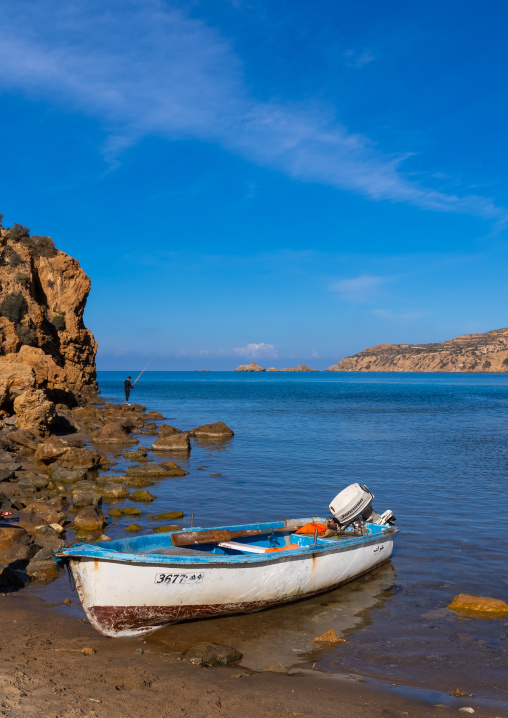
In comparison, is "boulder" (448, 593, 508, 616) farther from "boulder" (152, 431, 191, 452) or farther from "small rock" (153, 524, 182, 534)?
"boulder" (152, 431, 191, 452)

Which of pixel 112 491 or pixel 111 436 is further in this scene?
pixel 111 436

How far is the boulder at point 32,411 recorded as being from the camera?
22.9m

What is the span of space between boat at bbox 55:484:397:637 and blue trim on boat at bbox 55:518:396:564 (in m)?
0.01

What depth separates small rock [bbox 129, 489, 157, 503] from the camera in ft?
50.4

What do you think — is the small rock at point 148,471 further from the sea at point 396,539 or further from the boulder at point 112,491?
the boulder at point 112,491

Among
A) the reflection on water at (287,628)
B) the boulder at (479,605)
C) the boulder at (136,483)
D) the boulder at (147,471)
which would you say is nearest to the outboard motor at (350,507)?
the reflection on water at (287,628)

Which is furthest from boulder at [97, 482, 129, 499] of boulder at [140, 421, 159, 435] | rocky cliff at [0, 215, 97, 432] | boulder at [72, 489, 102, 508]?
boulder at [140, 421, 159, 435]

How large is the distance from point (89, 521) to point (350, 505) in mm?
5626

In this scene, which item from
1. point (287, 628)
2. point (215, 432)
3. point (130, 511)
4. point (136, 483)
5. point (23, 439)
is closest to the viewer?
point (287, 628)

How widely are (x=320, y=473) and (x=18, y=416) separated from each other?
1261 cm

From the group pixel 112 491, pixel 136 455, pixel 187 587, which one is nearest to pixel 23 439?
pixel 136 455

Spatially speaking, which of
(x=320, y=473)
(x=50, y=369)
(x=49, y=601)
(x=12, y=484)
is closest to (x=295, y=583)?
(x=49, y=601)

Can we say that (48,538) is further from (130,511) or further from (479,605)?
(479,605)

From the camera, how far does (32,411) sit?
23.1m
